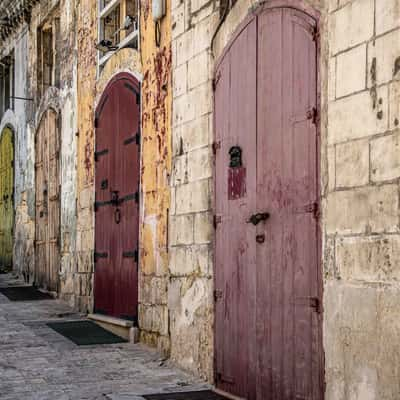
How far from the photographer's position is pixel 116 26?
9.78 meters

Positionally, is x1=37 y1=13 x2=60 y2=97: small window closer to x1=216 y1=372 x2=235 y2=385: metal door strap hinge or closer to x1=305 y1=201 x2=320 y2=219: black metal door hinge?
x1=216 y1=372 x2=235 y2=385: metal door strap hinge

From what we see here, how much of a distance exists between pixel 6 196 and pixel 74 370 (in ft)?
31.8

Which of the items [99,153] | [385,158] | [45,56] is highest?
[45,56]

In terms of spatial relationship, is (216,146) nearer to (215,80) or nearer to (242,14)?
(215,80)

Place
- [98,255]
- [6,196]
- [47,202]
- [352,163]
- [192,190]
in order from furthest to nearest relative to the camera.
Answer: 1. [6,196]
2. [47,202]
3. [98,255]
4. [192,190]
5. [352,163]

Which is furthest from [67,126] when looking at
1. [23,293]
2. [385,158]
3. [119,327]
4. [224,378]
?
[385,158]

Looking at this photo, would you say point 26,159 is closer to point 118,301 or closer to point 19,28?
point 19,28

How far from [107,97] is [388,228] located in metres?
6.01

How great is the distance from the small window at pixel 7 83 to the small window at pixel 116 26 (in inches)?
248

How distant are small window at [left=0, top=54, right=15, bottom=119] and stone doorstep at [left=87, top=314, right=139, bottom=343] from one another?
7.77 metres

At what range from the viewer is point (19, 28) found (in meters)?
15.0

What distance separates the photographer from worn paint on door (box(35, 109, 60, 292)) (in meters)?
12.1

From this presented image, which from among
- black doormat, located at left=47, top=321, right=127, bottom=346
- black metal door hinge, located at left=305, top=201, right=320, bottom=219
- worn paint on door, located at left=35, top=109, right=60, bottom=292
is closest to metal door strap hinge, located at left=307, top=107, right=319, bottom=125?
black metal door hinge, located at left=305, top=201, right=320, bottom=219

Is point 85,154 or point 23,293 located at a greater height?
point 85,154
